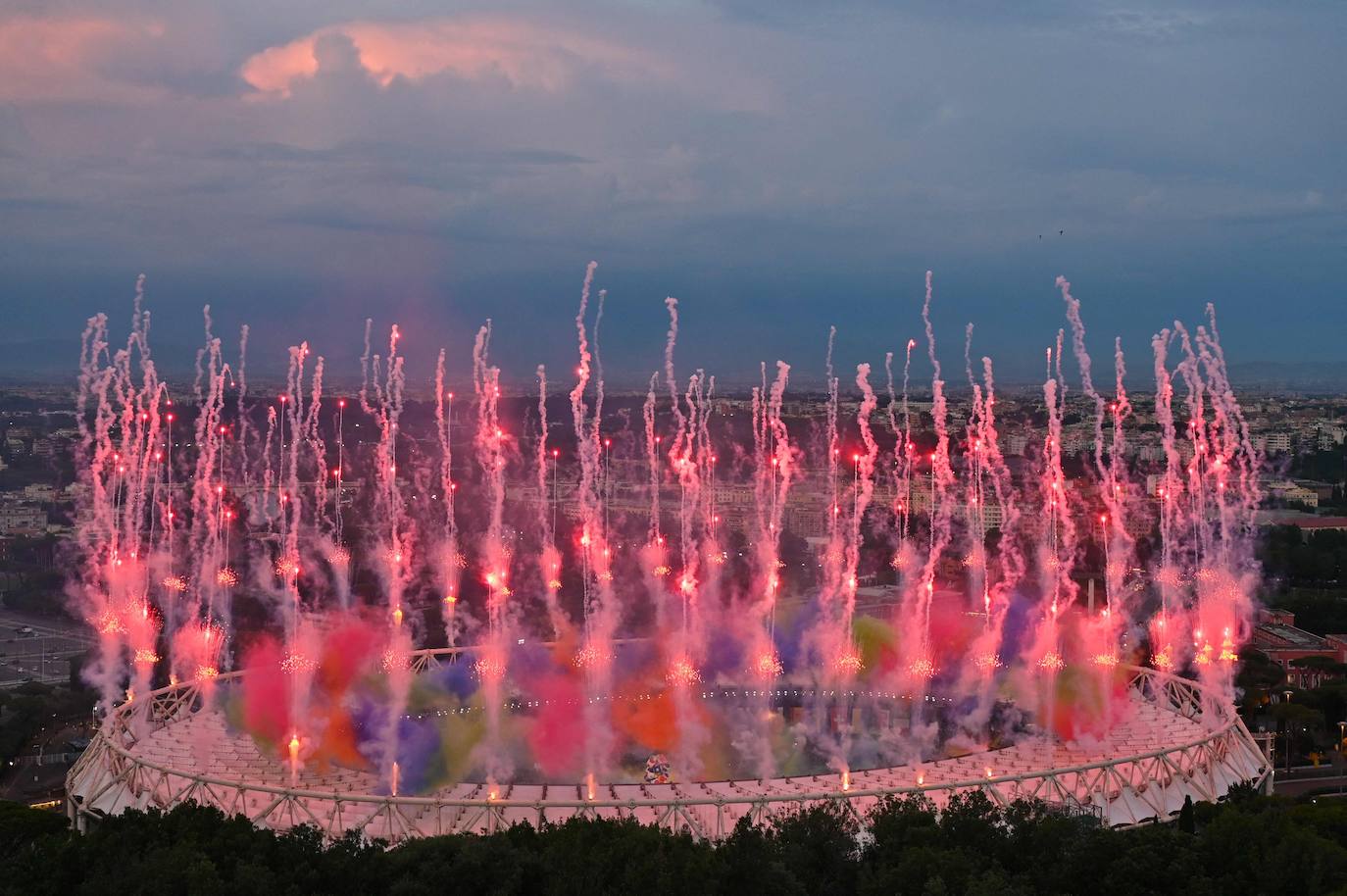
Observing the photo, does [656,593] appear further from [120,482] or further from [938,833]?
[938,833]

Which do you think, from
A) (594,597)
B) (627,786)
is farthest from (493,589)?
(627,786)

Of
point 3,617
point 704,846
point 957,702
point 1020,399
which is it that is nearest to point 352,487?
point 3,617

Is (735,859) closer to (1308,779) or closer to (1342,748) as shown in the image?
(1308,779)

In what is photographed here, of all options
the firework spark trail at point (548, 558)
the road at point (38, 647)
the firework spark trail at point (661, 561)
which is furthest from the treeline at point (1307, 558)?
the road at point (38, 647)

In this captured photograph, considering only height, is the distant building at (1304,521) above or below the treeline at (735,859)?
below

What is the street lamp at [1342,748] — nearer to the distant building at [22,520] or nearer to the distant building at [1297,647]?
the distant building at [1297,647]
